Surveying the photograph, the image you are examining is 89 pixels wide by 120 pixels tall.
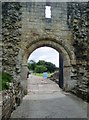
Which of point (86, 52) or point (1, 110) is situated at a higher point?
point (86, 52)

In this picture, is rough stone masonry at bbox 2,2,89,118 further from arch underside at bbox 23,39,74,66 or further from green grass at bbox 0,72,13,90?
green grass at bbox 0,72,13,90

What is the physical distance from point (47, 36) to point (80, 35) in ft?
7.32

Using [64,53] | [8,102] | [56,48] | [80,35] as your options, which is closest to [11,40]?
[56,48]

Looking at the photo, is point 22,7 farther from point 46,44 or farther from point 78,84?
point 78,84

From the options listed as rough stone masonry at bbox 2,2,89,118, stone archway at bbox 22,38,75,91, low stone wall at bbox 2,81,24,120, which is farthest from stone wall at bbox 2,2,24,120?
low stone wall at bbox 2,81,24,120

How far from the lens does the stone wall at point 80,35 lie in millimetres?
18203

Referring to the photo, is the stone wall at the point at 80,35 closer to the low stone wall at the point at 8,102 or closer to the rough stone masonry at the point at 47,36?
the rough stone masonry at the point at 47,36

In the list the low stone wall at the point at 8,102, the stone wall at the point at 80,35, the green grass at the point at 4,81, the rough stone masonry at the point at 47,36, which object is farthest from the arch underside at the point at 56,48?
the low stone wall at the point at 8,102

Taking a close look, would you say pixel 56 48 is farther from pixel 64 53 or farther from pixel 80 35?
pixel 80 35

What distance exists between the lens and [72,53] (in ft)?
60.3

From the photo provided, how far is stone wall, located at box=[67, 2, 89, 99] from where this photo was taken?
18.2m

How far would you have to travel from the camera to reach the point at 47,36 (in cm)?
1823

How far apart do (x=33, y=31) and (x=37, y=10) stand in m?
1.47

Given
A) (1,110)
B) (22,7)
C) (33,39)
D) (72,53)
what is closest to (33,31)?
(33,39)
